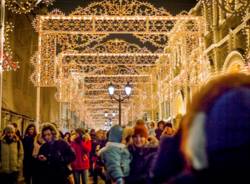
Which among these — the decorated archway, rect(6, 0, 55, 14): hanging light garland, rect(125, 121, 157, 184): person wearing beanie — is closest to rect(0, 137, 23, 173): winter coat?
rect(125, 121, 157, 184): person wearing beanie

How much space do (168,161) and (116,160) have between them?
166 inches

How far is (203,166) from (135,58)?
22.9 meters

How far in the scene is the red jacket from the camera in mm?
11250

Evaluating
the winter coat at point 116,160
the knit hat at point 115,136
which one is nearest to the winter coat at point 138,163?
the winter coat at point 116,160

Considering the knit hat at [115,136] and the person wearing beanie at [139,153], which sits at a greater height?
the knit hat at [115,136]

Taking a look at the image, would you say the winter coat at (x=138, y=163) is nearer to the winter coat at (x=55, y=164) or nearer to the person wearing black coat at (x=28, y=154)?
the winter coat at (x=55, y=164)

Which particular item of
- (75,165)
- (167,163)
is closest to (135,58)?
(75,165)

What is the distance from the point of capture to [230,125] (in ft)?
5.58

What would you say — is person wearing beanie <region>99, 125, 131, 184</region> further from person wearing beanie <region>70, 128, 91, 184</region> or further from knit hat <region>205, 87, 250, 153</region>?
person wearing beanie <region>70, 128, 91, 184</region>

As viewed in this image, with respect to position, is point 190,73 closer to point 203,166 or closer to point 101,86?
point 101,86

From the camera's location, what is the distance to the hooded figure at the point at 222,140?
169cm

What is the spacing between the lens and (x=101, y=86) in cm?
3612

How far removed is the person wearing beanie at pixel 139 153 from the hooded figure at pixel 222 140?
3877mm

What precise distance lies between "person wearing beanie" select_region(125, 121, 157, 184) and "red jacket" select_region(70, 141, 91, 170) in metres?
5.10
